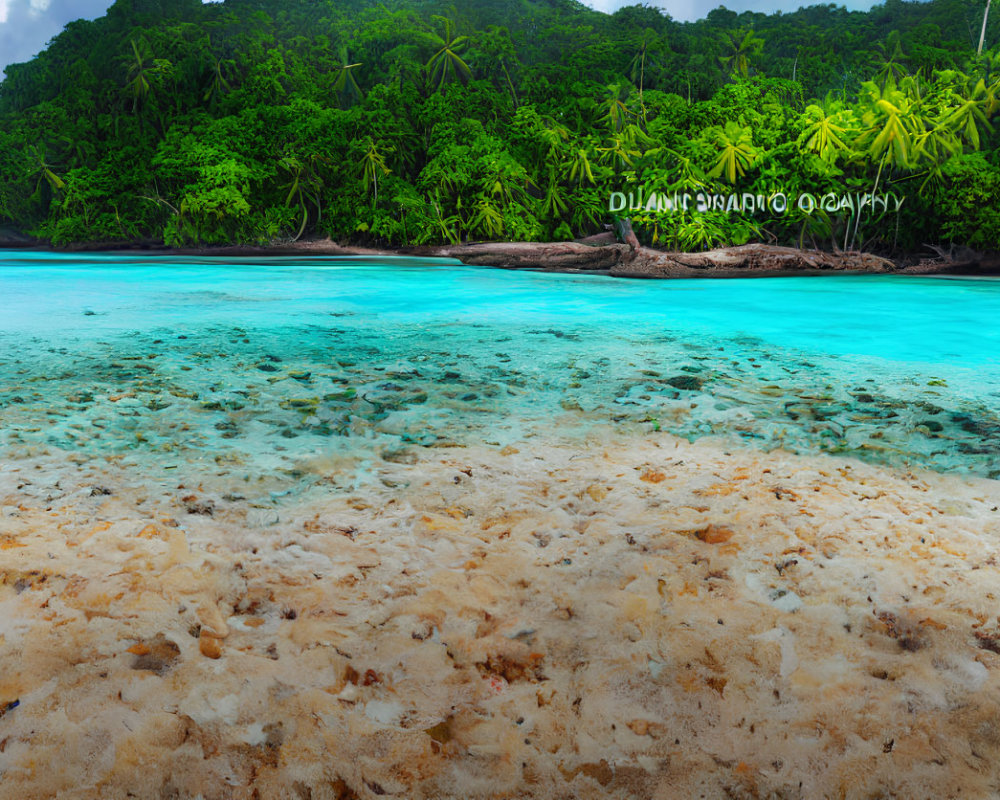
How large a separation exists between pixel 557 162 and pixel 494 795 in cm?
2249

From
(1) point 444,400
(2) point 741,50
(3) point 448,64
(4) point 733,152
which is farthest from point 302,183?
(1) point 444,400

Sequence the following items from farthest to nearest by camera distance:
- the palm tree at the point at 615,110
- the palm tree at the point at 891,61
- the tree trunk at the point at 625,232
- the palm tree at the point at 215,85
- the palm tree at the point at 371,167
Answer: the palm tree at the point at 215,85
the palm tree at the point at 891,61
the palm tree at the point at 371,167
the palm tree at the point at 615,110
the tree trunk at the point at 625,232

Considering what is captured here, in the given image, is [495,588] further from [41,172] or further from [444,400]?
[41,172]

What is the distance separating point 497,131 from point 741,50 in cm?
1270

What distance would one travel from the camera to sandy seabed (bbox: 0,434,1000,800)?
4.89ft

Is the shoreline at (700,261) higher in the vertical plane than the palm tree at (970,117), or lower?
lower

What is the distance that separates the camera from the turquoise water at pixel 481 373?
149 inches

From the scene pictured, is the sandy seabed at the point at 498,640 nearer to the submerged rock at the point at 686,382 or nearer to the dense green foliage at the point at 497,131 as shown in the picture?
the submerged rock at the point at 686,382

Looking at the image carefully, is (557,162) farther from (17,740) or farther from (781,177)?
(17,740)

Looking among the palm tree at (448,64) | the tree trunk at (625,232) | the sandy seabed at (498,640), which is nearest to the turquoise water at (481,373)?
the sandy seabed at (498,640)

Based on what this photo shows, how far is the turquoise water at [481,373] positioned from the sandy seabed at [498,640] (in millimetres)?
780

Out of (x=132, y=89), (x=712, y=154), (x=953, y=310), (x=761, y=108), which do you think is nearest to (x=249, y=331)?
(x=953, y=310)

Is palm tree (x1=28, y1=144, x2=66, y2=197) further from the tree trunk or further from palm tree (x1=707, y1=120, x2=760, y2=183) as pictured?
palm tree (x1=707, y1=120, x2=760, y2=183)

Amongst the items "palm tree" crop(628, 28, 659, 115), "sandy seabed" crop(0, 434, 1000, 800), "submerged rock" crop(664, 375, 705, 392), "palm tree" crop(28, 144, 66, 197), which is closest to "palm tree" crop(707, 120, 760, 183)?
"palm tree" crop(628, 28, 659, 115)
